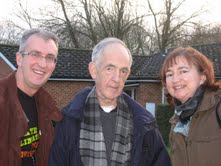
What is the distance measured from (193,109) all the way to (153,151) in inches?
20.6

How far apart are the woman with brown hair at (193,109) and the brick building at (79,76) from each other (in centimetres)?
1477

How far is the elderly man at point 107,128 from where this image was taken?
3.06 metres

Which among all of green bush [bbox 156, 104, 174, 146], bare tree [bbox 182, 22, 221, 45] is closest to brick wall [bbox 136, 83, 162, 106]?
green bush [bbox 156, 104, 174, 146]

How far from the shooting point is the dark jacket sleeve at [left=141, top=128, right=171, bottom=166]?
3117 millimetres

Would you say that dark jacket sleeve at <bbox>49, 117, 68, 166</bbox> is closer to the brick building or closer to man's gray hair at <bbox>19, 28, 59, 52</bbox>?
man's gray hair at <bbox>19, 28, 59, 52</bbox>

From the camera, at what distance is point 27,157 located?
3.31 metres

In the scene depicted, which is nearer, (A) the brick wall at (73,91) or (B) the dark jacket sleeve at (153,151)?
(B) the dark jacket sleeve at (153,151)

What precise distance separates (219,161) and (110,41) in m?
1.42

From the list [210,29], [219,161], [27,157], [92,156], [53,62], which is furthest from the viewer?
[210,29]

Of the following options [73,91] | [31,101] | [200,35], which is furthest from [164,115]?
[200,35]

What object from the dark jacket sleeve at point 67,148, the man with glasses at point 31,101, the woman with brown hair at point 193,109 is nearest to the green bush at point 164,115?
the woman with brown hair at point 193,109

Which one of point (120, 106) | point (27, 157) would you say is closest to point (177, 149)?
point (120, 106)

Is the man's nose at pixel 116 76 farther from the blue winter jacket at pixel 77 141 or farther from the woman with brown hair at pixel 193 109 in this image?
the woman with brown hair at pixel 193 109

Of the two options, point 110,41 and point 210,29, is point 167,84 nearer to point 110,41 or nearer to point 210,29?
point 110,41
